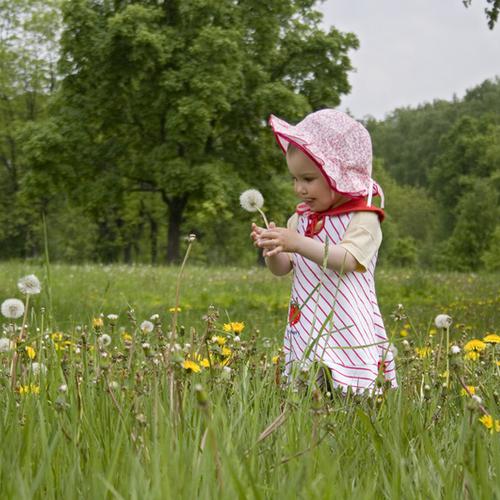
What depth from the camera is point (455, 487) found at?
4.97 ft

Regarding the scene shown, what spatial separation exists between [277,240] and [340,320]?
1.52 ft

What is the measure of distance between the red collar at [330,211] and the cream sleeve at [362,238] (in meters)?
0.03

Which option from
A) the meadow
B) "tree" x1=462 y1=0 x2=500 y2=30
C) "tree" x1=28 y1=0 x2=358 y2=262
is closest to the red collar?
the meadow

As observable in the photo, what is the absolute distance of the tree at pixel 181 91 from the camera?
79.6ft

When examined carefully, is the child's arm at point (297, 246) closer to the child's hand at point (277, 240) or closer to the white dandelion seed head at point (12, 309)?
the child's hand at point (277, 240)

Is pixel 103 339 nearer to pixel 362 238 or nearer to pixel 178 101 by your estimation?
pixel 362 238

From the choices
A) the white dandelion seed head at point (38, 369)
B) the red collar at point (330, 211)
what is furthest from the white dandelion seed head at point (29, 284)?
the red collar at point (330, 211)

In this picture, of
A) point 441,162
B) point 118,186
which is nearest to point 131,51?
point 118,186

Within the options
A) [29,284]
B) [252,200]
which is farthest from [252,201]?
[29,284]

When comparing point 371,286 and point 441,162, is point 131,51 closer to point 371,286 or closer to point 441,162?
point 371,286

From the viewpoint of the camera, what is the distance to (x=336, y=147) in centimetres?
325

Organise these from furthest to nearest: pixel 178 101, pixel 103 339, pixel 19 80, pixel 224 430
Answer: pixel 19 80
pixel 178 101
pixel 103 339
pixel 224 430

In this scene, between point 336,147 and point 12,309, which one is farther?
point 336,147

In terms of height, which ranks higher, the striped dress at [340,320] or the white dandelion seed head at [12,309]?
the white dandelion seed head at [12,309]
